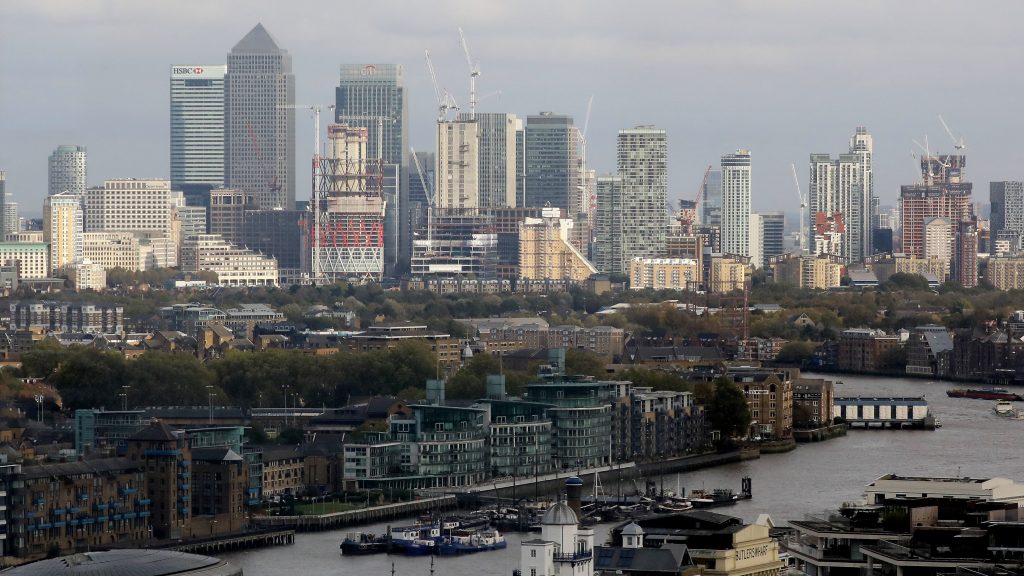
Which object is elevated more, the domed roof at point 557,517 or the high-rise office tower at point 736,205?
the high-rise office tower at point 736,205

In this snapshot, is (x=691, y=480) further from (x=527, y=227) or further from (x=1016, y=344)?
(x=527, y=227)

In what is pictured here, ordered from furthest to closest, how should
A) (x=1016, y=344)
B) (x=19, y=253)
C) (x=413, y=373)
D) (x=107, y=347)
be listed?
(x=19, y=253), (x=1016, y=344), (x=107, y=347), (x=413, y=373)

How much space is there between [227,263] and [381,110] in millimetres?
28768

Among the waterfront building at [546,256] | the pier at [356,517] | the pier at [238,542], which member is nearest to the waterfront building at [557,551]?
the pier at [238,542]

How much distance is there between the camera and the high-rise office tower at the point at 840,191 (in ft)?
488

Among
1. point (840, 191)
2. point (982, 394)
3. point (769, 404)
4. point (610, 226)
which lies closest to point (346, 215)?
point (610, 226)

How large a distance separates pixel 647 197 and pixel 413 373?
72293mm

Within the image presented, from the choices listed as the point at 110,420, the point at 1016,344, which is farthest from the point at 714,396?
the point at 1016,344

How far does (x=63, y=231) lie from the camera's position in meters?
117

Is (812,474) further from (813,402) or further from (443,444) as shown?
(813,402)

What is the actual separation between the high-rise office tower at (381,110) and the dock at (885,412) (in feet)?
286

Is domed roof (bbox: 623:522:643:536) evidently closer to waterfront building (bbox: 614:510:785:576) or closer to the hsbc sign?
waterfront building (bbox: 614:510:785:576)

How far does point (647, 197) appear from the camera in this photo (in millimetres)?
123250

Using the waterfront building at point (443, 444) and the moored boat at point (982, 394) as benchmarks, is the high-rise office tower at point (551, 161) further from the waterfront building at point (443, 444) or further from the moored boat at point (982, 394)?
the waterfront building at point (443, 444)
